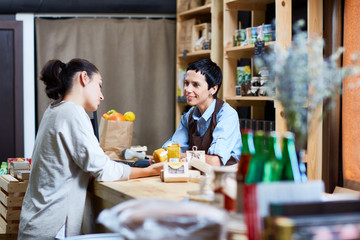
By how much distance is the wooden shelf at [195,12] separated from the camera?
16.2 feet

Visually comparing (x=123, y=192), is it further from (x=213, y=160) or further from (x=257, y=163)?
(x=213, y=160)

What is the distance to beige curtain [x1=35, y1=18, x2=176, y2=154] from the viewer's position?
549cm

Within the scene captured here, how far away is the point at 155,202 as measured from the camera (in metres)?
1.26

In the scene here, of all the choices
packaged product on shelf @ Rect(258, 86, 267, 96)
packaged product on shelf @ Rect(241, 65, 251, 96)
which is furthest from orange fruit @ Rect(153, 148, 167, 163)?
packaged product on shelf @ Rect(241, 65, 251, 96)

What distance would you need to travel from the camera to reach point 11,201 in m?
3.07

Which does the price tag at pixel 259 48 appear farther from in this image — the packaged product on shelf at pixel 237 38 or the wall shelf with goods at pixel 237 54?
the packaged product on shelf at pixel 237 38

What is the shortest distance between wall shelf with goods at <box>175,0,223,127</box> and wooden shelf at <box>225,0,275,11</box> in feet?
0.91

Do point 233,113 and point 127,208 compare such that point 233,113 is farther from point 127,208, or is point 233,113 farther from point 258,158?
point 127,208

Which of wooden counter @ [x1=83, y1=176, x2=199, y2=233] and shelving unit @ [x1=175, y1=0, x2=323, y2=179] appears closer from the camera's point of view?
wooden counter @ [x1=83, y1=176, x2=199, y2=233]

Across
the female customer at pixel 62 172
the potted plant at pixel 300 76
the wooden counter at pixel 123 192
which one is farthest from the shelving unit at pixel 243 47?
the potted plant at pixel 300 76

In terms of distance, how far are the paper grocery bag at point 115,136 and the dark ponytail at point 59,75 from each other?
130 centimetres

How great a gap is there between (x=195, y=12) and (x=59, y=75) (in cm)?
285

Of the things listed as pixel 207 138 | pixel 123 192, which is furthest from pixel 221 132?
pixel 123 192

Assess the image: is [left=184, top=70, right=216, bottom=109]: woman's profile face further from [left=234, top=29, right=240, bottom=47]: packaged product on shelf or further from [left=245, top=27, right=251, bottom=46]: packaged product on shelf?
[left=234, top=29, right=240, bottom=47]: packaged product on shelf
